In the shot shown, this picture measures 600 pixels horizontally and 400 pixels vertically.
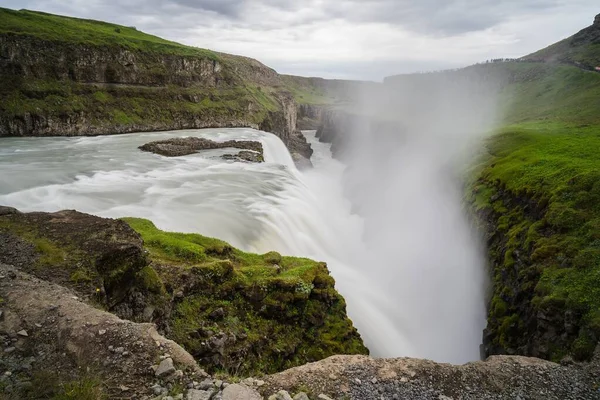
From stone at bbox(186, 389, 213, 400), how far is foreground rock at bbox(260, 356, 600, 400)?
139cm

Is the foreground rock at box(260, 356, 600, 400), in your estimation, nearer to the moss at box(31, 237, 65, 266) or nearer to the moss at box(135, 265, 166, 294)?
the moss at box(135, 265, 166, 294)

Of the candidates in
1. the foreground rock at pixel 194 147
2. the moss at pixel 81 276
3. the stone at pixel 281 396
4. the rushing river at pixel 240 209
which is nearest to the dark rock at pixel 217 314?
the moss at pixel 81 276

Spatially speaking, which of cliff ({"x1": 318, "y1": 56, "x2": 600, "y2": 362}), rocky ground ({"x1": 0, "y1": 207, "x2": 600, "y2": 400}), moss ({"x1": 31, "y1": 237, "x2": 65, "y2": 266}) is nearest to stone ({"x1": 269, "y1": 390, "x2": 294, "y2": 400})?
rocky ground ({"x1": 0, "y1": 207, "x2": 600, "y2": 400})

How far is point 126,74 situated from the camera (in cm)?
6525

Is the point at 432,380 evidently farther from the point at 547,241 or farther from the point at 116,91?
the point at 116,91

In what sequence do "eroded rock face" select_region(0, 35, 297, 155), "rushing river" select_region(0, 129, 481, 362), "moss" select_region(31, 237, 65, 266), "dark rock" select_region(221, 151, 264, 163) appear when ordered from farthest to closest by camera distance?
"eroded rock face" select_region(0, 35, 297, 155) → "dark rock" select_region(221, 151, 264, 163) → "rushing river" select_region(0, 129, 481, 362) → "moss" select_region(31, 237, 65, 266)

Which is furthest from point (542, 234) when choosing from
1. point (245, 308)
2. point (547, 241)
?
point (245, 308)

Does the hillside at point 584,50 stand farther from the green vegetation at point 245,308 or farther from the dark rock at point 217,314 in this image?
the dark rock at point 217,314

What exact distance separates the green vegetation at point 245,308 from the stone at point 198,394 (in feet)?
15.3

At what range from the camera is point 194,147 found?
4769cm

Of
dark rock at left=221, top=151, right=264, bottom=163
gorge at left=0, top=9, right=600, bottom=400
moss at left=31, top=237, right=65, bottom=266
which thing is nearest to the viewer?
gorge at left=0, top=9, right=600, bottom=400

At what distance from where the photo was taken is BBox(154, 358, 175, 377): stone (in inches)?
275

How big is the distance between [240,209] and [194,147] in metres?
26.4

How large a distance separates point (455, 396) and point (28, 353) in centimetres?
962
